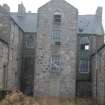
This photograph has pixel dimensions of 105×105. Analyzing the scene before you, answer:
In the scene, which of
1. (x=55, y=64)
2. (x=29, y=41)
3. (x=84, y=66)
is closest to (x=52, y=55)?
(x=55, y=64)

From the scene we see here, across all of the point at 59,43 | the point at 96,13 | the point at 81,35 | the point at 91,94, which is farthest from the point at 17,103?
the point at 96,13

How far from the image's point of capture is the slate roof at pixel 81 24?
45.1 m

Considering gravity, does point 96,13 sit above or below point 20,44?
above

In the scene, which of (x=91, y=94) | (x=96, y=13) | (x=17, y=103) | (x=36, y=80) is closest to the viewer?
(x=17, y=103)

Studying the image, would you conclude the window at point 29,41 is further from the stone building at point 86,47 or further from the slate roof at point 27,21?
the stone building at point 86,47

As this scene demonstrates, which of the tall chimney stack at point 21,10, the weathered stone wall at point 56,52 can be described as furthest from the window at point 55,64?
the tall chimney stack at point 21,10

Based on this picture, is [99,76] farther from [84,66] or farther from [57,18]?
[57,18]

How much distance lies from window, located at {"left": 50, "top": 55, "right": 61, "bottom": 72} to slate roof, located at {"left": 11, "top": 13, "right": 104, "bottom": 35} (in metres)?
7.23

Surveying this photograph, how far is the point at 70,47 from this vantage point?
1551 inches

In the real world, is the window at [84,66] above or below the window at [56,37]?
below

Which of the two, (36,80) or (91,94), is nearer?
(36,80)

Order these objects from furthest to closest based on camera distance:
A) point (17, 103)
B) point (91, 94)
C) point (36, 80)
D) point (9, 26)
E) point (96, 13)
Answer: point (96, 13) → point (91, 94) → point (36, 80) → point (9, 26) → point (17, 103)

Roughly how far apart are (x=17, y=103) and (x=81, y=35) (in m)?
23.3

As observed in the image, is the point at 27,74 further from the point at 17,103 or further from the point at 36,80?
the point at 17,103
